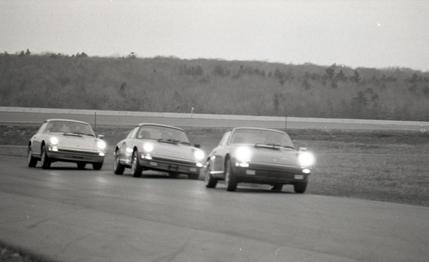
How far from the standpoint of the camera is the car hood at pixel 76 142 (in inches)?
1016

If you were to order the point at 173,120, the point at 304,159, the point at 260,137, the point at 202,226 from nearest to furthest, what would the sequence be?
the point at 202,226
the point at 304,159
the point at 260,137
the point at 173,120

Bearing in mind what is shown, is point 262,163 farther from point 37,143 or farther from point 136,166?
point 37,143

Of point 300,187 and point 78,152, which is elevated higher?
point 300,187

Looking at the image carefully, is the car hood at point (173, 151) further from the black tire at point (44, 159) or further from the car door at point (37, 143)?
the car door at point (37, 143)

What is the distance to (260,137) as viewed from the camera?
20047mm

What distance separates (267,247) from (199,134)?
41.0 meters

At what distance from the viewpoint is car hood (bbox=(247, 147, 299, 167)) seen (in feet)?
61.5

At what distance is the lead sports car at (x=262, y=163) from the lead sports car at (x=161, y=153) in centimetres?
353

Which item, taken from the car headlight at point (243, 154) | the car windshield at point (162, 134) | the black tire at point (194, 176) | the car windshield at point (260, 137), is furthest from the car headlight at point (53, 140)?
the car headlight at point (243, 154)

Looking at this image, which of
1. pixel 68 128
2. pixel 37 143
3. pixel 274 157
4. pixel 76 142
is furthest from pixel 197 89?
pixel 274 157

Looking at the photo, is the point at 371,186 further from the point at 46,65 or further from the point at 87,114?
the point at 46,65

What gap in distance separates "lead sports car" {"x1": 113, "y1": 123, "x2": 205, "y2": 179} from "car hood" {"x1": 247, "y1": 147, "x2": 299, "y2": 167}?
471cm

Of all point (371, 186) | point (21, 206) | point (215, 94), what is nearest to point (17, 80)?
point (215, 94)

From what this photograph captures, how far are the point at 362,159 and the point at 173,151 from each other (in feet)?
37.6
